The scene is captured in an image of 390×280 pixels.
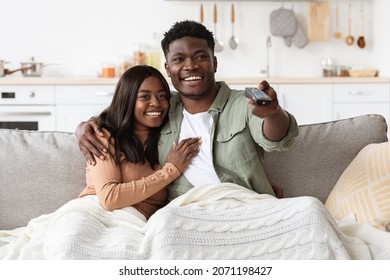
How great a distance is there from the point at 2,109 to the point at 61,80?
45 cm

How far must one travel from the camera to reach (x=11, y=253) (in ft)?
5.69

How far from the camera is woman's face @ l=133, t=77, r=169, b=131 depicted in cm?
215

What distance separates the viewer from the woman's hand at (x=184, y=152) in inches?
81.7

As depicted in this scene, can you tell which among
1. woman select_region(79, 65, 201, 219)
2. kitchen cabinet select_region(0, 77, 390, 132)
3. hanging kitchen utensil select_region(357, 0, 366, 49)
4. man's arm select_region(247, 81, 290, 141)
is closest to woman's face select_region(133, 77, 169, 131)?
woman select_region(79, 65, 201, 219)

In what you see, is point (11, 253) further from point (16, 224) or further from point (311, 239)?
point (311, 239)

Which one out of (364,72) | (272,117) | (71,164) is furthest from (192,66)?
(364,72)

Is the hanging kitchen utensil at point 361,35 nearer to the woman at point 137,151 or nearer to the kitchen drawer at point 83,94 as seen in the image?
the kitchen drawer at point 83,94

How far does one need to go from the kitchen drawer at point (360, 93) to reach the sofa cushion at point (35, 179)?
285 centimetres

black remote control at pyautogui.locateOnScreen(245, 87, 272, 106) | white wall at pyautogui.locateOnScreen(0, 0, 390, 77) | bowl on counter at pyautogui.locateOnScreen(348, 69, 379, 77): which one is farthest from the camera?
white wall at pyautogui.locateOnScreen(0, 0, 390, 77)

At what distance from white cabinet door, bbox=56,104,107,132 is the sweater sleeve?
261 cm

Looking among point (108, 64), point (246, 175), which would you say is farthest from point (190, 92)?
point (108, 64)

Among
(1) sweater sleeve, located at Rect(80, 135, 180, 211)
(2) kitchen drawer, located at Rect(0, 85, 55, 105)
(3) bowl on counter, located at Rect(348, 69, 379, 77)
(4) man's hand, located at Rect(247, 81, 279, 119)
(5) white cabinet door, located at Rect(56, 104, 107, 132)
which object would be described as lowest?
(1) sweater sleeve, located at Rect(80, 135, 180, 211)

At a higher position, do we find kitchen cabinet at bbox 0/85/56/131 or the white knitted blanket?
kitchen cabinet at bbox 0/85/56/131

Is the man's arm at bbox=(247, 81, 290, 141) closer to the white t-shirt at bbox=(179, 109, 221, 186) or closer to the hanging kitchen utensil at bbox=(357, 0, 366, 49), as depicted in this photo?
the white t-shirt at bbox=(179, 109, 221, 186)
